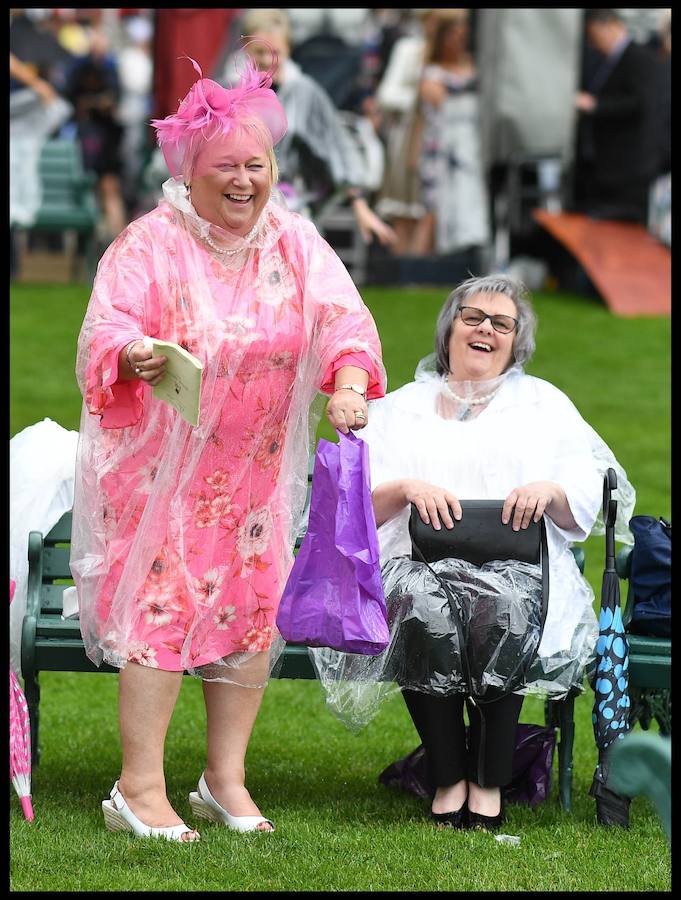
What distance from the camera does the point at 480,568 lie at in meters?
4.48

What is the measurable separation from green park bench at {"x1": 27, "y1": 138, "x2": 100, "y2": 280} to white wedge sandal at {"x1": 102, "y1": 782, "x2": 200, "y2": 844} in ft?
30.6

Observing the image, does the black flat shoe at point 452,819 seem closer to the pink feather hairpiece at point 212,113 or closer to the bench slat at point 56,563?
the bench slat at point 56,563

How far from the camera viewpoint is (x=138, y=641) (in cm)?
418

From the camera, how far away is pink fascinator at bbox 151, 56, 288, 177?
161 inches

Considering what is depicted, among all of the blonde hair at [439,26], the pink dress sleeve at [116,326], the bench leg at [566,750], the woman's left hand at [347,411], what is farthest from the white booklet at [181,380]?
the blonde hair at [439,26]

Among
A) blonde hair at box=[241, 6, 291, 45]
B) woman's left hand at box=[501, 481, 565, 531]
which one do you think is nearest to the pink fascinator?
woman's left hand at box=[501, 481, 565, 531]

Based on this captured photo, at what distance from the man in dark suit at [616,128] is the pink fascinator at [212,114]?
899 centimetres

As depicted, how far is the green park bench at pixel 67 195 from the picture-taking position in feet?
43.0

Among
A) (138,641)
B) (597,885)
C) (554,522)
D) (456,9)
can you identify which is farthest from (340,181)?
(456,9)

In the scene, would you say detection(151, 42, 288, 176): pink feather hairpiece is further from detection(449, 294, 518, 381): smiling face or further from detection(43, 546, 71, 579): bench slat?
detection(43, 546, 71, 579): bench slat

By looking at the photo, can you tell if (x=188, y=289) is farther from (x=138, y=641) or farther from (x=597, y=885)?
(x=597, y=885)

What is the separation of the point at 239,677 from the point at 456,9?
349 inches

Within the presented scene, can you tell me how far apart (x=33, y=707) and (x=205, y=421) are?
1.13m

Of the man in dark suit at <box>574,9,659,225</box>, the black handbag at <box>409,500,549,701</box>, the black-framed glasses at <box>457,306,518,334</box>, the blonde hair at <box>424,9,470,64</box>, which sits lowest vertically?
the black handbag at <box>409,500,549,701</box>
